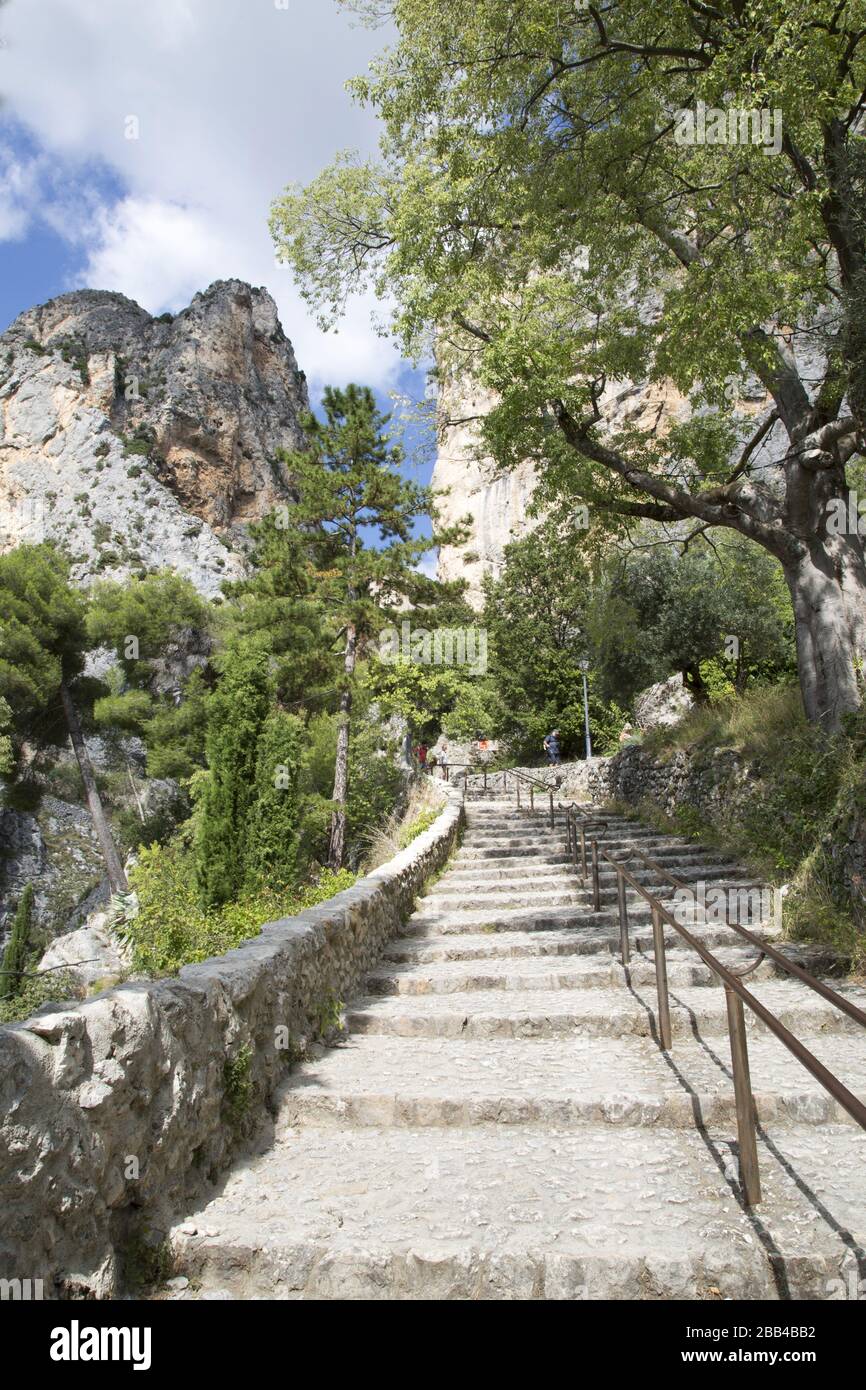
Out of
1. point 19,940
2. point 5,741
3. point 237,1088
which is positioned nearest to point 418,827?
point 237,1088

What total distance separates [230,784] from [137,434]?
51.0 meters

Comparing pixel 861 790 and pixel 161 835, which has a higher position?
pixel 861 790

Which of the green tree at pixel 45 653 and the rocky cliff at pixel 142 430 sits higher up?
the rocky cliff at pixel 142 430

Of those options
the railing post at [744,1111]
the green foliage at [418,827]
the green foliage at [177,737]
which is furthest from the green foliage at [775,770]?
the green foliage at [177,737]

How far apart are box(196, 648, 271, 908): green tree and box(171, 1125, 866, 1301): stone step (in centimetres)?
981

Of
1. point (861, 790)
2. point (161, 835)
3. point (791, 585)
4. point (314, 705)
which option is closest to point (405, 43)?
point (791, 585)

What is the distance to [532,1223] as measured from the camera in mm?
2838

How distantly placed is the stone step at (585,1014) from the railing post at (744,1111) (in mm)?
1850

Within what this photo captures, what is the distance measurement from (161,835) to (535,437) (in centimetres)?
2353

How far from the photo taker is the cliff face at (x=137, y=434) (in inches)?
2058

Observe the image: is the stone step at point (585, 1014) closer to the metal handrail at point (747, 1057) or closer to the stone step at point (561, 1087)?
the stone step at point (561, 1087)
